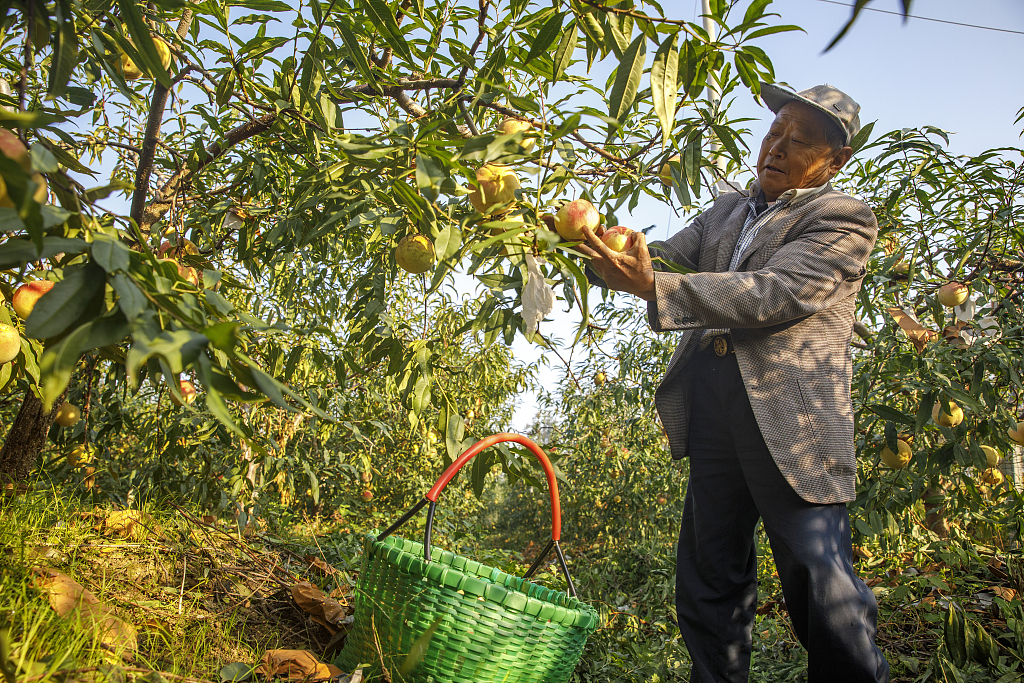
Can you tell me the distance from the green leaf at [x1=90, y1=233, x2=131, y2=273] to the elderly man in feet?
2.64

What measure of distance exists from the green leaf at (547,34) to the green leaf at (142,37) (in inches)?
22.0

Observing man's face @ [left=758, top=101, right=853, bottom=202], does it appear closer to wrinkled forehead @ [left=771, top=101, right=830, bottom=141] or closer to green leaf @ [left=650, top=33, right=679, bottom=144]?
wrinkled forehead @ [left=771, top=101, right=830, bottom=141]

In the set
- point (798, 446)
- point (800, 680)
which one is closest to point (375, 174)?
point (798, 446)

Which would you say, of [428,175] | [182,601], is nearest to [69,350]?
[428,175]

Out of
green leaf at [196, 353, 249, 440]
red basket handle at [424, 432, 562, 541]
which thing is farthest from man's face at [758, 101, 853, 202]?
green leaf at [196, 353, 249, 440]

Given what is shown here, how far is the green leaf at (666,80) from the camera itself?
0.85 metres

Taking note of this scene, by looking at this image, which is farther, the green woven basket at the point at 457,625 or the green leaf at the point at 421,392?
the green leaf at the point at 421,392

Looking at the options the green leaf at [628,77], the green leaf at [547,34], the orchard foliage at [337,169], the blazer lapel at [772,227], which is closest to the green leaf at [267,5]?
the orchard foliage at [337,169]

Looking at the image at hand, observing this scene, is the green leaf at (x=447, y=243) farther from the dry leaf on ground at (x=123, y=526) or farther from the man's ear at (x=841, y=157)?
the dry leaf on ground at (x=123, y=526)

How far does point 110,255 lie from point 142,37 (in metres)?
0.44

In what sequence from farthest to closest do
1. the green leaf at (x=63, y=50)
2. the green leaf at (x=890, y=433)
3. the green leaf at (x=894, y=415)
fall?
the green leaf at (x=890, y=433) < the green leaf at (x=894, y=415) < the green leaf at (x=63, y=50)

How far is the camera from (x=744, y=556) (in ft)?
5.18

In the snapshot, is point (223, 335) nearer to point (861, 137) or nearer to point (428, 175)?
point (428, 175)

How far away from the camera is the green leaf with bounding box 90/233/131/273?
558 millimetres
